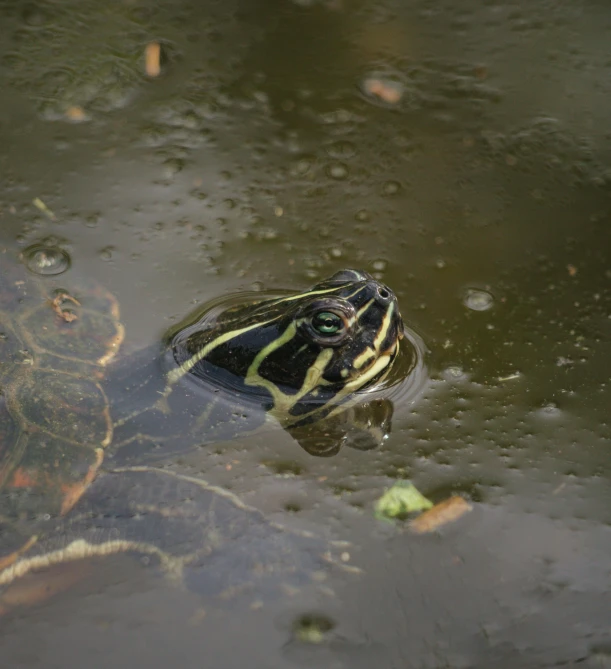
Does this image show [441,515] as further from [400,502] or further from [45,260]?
[45,260]

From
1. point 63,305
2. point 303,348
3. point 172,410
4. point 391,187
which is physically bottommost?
point 172,410

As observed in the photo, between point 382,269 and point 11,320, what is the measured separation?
216 centimetres

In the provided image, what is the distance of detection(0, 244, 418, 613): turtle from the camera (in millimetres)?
3557

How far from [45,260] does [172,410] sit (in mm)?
1269

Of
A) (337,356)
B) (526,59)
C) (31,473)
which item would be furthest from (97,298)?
(526,59)

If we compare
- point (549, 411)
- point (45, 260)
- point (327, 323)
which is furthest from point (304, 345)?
point (45, 260)

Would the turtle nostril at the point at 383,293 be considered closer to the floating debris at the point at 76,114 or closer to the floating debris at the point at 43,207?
the floating debris at the point at 43,207

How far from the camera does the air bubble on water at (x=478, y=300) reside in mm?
4375

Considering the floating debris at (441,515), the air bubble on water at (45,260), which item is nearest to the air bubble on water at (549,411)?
the floating debris at (441,515)

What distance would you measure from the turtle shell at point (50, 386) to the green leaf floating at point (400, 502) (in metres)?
1.48

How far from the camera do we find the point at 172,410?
13.5 feet

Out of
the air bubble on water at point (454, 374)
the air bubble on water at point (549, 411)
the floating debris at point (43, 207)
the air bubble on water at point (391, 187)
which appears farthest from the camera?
the air bubble on water at point (391, 187)

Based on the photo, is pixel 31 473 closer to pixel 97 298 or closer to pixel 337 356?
pixel 97 298

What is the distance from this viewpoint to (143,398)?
4.13 m
